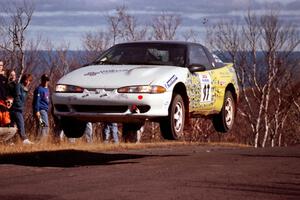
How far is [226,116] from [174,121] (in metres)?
2.36

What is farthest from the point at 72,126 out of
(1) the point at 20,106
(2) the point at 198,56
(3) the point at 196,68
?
(1) the point at 20,106

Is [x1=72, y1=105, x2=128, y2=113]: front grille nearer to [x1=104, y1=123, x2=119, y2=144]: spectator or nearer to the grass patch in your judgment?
the grass patch

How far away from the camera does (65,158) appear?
→ 12875 mm

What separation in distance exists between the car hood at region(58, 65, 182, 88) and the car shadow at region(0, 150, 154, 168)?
5.32 feet

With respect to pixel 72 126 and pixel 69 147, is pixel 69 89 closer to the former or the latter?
pixel 72 126

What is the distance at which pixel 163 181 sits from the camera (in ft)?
30.1

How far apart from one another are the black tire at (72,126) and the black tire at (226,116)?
2728 millimetres

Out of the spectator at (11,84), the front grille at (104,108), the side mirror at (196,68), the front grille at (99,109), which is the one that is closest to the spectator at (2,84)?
the spectator at (11,84)

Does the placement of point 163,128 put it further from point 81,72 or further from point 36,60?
point 36,60

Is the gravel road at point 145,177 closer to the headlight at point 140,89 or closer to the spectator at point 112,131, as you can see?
the headlight at point 140,89

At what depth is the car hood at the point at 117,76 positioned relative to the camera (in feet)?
34.1

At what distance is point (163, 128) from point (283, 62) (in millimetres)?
45374

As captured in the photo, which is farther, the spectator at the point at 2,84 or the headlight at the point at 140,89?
the spectator at the point at 2,84

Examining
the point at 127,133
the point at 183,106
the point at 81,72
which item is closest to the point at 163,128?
the point at 183,106
